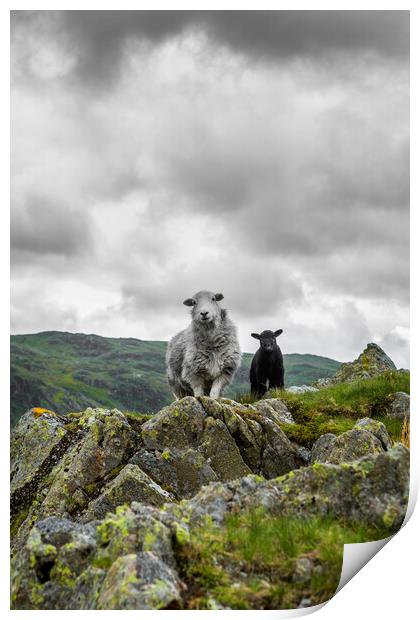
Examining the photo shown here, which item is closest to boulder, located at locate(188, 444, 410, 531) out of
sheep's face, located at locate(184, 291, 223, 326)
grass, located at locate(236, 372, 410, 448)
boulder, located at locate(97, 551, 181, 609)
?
boulder, located at locate(97, 551, 181, 609)

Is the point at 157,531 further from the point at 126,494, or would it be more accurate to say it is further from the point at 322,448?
the point at 322,448

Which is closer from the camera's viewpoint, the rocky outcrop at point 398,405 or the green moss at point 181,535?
the green moss at point 181,535

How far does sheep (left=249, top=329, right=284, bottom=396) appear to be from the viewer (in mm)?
19516

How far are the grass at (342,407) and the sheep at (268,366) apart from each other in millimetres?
3596

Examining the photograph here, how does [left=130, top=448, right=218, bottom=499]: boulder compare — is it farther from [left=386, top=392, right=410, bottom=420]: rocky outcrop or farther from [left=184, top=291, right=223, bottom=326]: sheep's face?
[left=184, top=291, right=223, bottom=326]: sheep's face

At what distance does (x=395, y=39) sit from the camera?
30.6 feet

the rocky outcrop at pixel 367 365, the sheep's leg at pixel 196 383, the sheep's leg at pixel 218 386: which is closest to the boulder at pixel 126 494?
the sheep's leg at pixel 218 386

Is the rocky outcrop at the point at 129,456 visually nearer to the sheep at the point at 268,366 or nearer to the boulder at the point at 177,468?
the boulder at the point at 177,468

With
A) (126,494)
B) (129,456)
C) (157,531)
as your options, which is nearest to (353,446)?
(126,494)

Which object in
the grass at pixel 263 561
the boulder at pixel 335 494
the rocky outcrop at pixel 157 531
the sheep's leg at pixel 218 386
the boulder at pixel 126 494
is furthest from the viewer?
the sheep's leg at pixel 218 386

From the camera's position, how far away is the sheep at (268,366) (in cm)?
1952
